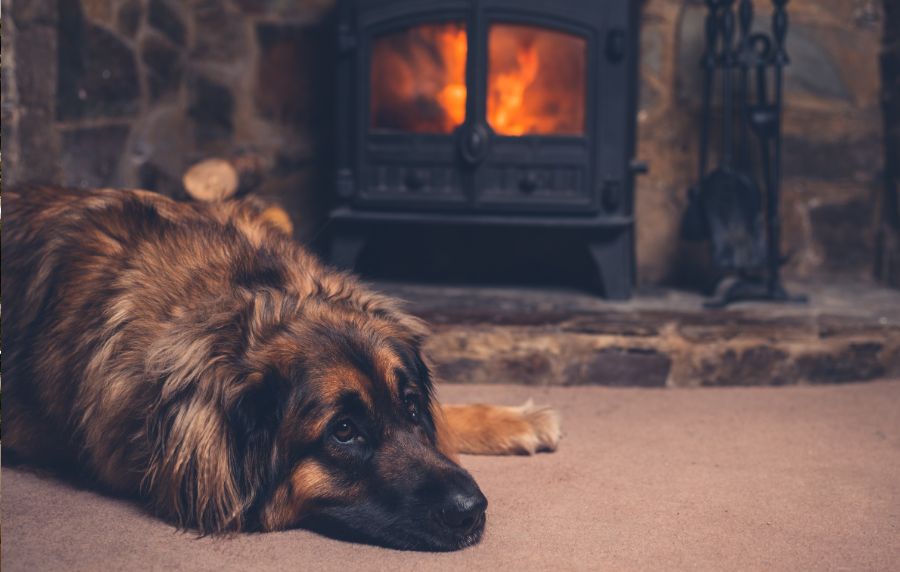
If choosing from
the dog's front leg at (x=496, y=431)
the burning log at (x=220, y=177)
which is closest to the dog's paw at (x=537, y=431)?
the dog's front leg at (x=496, y=431)

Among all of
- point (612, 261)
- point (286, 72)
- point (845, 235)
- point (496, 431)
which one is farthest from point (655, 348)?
point (286, 72)

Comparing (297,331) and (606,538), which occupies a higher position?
(297,331)

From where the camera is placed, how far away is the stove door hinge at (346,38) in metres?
3.64

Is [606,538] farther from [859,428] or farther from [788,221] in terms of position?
[788,221]

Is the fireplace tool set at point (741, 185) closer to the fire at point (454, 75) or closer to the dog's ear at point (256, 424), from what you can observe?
the fire at point (454, 75)

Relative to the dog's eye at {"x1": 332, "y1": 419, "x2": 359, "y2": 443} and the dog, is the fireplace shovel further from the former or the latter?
the dog's eye at {"x1": 332, "y1": 419, "x2": 359, "y2": 443}

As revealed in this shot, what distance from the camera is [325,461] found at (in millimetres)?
1966

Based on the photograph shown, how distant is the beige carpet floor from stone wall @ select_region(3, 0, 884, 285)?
132 cm

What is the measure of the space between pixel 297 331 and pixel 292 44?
2554 millimetres

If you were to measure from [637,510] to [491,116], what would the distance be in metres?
1.85

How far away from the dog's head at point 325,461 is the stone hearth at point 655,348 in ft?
4.39

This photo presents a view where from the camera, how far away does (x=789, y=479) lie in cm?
247

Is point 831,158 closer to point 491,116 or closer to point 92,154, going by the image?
point 491,116

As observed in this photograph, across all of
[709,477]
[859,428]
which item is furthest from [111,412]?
[859,428]
